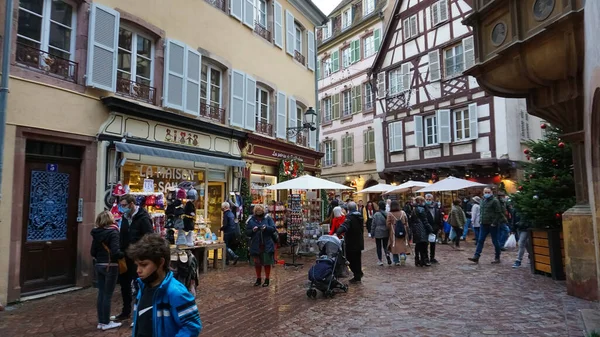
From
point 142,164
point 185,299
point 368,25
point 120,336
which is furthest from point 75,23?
point 368,25

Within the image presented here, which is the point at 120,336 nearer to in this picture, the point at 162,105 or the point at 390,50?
the point at 162,105

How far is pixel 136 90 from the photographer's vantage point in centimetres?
912

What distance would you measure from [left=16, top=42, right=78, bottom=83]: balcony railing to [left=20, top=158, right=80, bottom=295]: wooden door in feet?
5.18

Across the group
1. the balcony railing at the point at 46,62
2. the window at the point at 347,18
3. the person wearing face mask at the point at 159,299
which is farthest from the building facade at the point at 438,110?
the person wearing face mask at the point at 159,299

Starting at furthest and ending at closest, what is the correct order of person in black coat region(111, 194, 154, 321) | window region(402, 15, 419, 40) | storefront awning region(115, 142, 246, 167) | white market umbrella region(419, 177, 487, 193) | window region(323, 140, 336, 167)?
window region(323, 140, 336, 167)
window region(402, 15, 419, 40)
white market umbrella region(419, 177, 487, 193)
storefront awning region(115, 142, 246, 167)
person in black coat region(111, 194, 154, 321)

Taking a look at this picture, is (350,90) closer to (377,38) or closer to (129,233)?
(377,38)

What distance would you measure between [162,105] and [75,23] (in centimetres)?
238

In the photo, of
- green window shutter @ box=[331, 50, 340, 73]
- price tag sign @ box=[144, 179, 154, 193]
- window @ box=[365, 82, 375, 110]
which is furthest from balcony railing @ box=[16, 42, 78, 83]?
green window shutter @ box=[331, 50, 340, 73]

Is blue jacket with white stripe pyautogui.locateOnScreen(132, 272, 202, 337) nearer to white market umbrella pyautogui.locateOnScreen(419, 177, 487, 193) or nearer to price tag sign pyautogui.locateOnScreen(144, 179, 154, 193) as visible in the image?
price tag sign pyautogui.locateOnScreen(144, 179, 154, 193)

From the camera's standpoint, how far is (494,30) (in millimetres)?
6719

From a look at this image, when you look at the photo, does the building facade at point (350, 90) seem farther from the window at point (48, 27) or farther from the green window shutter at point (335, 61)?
the window at point (48, 27)

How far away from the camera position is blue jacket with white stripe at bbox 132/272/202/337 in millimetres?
2271

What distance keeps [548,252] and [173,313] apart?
7843mm

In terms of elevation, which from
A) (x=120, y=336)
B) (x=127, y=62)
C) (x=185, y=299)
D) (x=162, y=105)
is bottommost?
(x=120, y=336)
